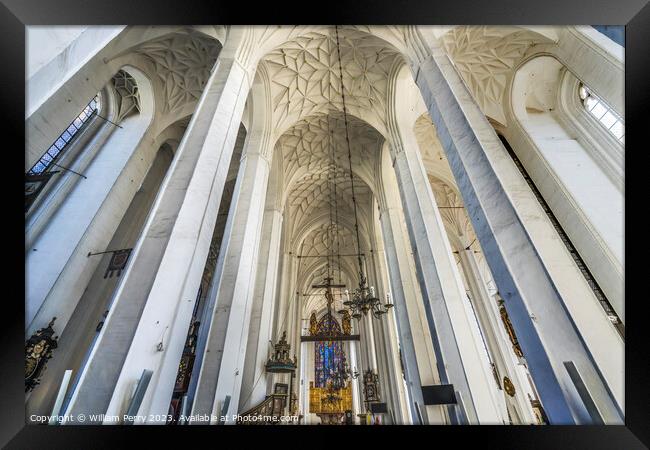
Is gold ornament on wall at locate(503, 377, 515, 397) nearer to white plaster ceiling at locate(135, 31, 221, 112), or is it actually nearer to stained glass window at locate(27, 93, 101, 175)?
white plaster ceiling at locate(135, 31, 221, 112)

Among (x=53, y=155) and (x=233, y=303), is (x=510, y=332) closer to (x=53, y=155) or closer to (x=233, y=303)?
(x=233, y=303)

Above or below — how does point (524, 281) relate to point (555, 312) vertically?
above

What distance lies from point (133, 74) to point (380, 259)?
12.8m

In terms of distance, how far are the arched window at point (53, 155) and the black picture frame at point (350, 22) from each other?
18.9 ft

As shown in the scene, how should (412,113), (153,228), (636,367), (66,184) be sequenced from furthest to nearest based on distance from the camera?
(412,113), (66,184), (153,228), (636,367)

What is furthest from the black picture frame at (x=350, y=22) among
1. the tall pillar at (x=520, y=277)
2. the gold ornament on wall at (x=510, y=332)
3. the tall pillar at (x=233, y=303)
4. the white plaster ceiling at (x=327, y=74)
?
the gold ornament on wall at (x=510, y=332)

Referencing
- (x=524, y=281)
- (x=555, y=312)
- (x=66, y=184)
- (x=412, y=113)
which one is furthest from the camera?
(x=412, y=113)

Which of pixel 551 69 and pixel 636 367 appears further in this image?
pixel 551 69

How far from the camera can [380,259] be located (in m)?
15.0

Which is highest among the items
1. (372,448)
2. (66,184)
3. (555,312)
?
(66,184)

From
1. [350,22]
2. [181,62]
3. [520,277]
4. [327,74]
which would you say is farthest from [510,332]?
[181,62]

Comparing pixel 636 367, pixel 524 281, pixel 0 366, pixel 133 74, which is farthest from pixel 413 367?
pixel 133 74

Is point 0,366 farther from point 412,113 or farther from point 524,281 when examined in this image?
point 412,113

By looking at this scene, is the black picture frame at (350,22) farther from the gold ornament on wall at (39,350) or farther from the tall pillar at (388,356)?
the tall pillar at (388,356)
